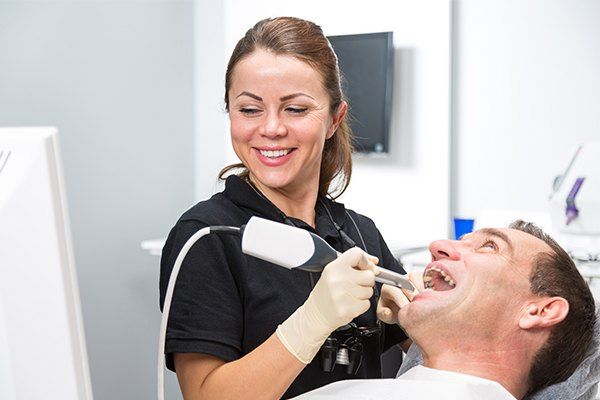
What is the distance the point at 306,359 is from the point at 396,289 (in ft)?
1.13

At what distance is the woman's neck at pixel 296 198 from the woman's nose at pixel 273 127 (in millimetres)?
119

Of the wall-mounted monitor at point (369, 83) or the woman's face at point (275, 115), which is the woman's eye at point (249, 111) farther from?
the wall-mounted monitor at point (369, 83)

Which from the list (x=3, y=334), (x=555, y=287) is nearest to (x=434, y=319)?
(x=555, y=287)

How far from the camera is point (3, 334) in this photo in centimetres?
67

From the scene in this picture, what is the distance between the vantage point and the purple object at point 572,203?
7.42 feet

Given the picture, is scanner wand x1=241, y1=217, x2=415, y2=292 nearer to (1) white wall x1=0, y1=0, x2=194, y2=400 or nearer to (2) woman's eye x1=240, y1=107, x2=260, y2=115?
(2) woman's eye x1=240, y1=107, x2=260, y2=115

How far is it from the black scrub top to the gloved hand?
4.4 inches

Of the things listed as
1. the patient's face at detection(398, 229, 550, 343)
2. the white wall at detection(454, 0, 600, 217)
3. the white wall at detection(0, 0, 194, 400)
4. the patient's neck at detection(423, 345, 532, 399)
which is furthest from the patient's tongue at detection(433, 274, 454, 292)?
the white wall at detection(0, 0, 194, 400)

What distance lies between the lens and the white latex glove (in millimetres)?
1420

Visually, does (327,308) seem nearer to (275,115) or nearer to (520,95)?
(275,115)

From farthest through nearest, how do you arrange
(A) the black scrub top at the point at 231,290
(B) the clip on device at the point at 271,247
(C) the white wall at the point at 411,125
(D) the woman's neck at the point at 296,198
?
(C) the white wall at the point at 411,125 → (D) the woman's neck at the point at 296,198 → (A) the black scrub top at the point at 231,290 → (B) the clip on device at the point at 271,247

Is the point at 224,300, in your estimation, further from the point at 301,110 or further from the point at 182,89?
the point at 182,89

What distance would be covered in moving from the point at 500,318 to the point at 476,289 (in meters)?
0.06

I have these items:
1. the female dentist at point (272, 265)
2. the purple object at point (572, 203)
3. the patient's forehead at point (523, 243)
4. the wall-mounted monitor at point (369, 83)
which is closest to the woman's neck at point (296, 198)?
the female dentist at point (272, 265)
